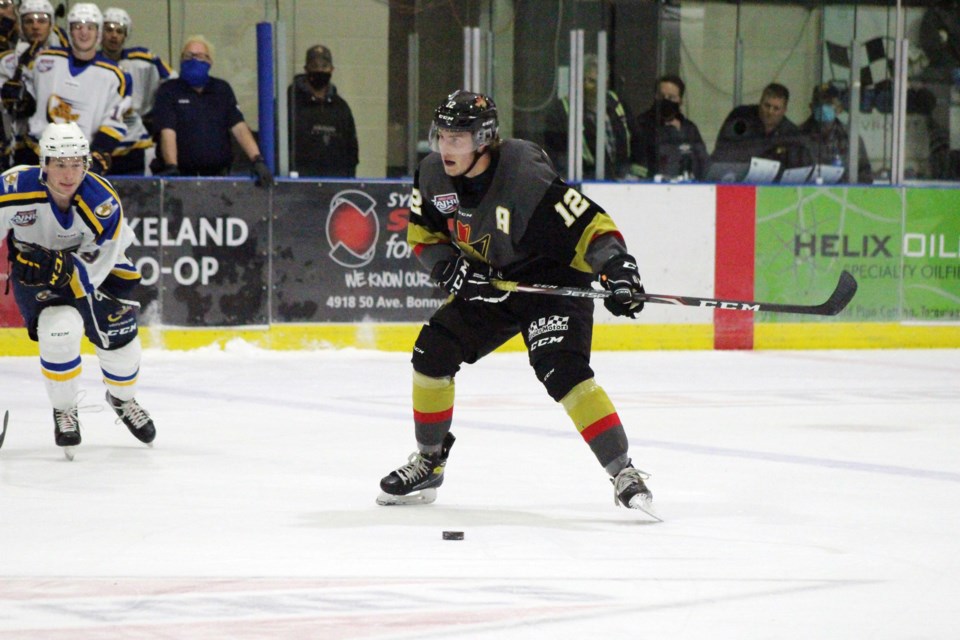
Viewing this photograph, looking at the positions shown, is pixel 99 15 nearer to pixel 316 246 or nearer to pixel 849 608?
pixel 316 246

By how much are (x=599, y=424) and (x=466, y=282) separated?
1.65 feet

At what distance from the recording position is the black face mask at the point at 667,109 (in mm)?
8031

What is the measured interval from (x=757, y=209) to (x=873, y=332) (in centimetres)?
97

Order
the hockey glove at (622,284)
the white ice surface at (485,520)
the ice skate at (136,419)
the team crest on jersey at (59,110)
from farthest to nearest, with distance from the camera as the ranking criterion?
the team crest on jersey at (59,110) < the ice skate at (136,419) < the hockey glove at (622,284) < the white ice surface at (485,520)

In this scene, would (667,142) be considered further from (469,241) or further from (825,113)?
(469,241)

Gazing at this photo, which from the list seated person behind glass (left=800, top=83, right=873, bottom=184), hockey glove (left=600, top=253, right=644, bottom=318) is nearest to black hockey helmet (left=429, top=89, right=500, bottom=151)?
hockey glove (left=600, top=253, right=644, bottom=318)

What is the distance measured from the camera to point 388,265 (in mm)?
7469

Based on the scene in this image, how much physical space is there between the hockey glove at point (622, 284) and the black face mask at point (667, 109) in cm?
470

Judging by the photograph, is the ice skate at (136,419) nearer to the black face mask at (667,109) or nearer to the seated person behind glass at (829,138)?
the black face mask at (667,109)

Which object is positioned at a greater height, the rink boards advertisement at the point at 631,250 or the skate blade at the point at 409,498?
the rink boards advertisement at the point at 631,250

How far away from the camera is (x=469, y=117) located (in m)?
3.50

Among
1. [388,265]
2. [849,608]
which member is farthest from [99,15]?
[849,608]

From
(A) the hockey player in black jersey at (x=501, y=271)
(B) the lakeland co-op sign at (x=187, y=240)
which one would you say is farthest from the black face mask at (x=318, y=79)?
(A) the hockey player in black jersey at (x=501, y=271)

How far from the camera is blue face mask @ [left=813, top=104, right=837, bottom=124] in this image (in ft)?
27.1
